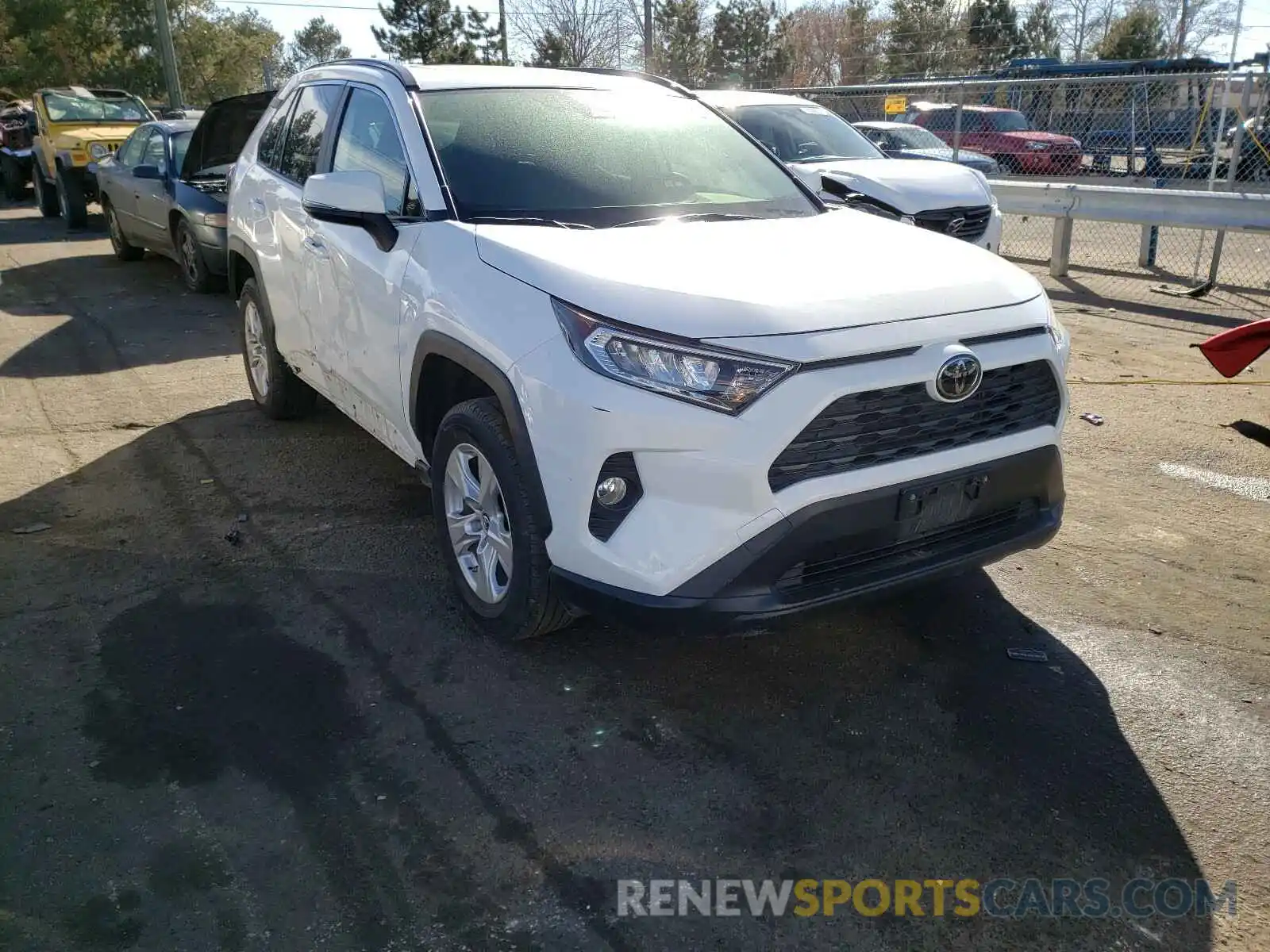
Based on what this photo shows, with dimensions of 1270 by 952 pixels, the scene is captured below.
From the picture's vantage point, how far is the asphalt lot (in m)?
2.52

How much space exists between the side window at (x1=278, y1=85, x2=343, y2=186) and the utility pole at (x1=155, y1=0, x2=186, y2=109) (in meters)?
19.2

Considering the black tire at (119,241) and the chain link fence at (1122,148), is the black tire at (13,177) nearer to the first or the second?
the black tire at (119,241)

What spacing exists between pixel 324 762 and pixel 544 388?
1251 millimetres

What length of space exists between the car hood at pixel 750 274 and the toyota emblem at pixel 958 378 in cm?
17

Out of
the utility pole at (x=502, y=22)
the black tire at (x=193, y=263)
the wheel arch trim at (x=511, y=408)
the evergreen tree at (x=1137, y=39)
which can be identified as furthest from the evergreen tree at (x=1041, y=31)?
the wheel arch trim at (x=511, y=408)

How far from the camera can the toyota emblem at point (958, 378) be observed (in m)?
2.99

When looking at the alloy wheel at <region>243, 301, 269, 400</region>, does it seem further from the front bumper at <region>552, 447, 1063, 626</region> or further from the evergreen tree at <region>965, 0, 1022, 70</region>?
the evergreen tree at <region>965, 0, 1022, 70</region>

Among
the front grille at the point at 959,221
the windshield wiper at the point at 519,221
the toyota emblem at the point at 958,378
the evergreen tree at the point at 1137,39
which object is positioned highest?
the evergreen tree at the point at 1137,39

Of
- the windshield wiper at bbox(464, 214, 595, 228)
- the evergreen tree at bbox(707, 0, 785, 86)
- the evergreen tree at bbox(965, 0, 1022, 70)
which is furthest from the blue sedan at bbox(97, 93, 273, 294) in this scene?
the evergreen tree at bbox(965, 0, 1022, 70)

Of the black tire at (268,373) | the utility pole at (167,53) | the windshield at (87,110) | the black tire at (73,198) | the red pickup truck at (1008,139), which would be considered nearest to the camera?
the black tire at (268,373)

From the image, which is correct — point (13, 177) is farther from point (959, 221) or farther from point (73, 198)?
point (959, 221)

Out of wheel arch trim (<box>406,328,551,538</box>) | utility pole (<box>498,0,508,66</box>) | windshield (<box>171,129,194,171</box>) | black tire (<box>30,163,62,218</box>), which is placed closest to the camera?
wheel arch trim (<box>406,328,551,538</box>)

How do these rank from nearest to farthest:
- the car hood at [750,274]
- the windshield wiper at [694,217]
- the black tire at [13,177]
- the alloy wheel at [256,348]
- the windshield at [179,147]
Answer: the car hood at [750,274]
the windshield wiper at [694,217]
the alloy wheel at [256,348]
the windshield at [179,147]
the black tire at [13,177]

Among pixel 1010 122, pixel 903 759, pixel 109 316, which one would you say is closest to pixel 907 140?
pixel 1010 122
